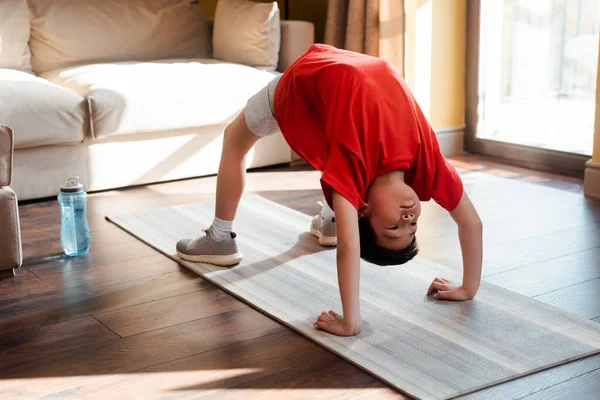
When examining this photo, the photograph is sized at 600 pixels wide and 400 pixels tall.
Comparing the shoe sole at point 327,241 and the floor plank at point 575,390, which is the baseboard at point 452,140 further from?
the floor plank at point 575,390

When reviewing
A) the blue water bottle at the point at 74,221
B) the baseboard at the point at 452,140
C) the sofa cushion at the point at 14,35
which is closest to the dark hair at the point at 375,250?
the blue water bottle at the point at 74,221

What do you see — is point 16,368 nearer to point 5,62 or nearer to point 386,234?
point 386,234

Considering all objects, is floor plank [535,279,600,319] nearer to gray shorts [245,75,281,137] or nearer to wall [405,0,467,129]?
gray shorts [245,75,281,137]

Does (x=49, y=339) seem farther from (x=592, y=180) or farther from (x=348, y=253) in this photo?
(x=592, y=180)

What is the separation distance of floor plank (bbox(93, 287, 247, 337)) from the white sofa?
1221 mm

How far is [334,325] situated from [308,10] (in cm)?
311

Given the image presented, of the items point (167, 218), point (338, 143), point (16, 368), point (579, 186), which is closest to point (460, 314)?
point (338, 143)

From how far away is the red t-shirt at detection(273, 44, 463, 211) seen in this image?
168cm

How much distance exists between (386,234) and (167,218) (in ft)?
4.31

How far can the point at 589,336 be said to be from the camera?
1756 millimetres

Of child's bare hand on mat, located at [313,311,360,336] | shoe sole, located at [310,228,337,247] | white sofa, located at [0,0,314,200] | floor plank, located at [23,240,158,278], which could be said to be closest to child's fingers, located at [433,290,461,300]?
child's bare hand on mat, located at [313,311,360,336]

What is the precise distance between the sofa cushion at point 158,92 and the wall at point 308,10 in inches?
40.6

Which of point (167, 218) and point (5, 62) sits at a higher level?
point (5, 62)

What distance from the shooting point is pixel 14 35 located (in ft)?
11.7
